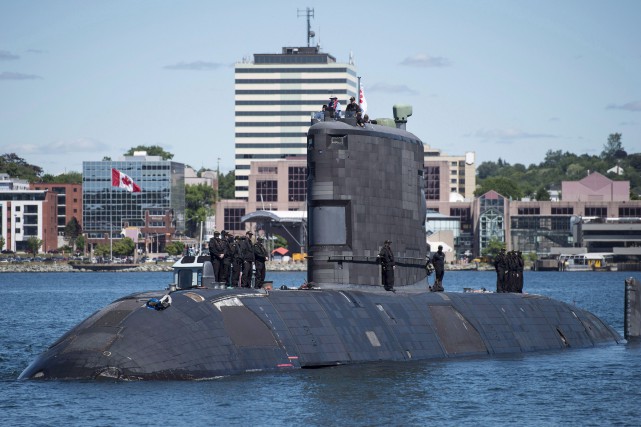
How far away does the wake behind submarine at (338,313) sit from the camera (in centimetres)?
2566

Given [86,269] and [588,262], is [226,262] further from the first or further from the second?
[86,269]

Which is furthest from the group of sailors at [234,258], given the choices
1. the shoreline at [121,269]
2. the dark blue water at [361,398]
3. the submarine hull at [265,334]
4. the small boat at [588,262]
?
the small boat at [588,262]

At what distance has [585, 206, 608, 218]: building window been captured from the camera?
189 m

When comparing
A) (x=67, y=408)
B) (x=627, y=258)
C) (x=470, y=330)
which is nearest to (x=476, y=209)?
(x=627, y=258)

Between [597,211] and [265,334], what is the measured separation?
169m

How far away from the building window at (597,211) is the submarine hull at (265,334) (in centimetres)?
15848

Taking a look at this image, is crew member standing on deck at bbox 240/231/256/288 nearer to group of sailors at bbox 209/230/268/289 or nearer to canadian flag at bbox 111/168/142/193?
group of sailors at bbox 209/230/268/289

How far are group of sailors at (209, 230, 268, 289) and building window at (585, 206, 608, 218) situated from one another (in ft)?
534

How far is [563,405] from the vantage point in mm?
26422

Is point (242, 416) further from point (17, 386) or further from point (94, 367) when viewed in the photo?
point (17, 386)

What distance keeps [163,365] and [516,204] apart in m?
167

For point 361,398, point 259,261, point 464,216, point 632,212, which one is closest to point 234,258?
point 259,261

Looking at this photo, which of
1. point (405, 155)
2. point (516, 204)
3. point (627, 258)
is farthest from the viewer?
point (516, 204)

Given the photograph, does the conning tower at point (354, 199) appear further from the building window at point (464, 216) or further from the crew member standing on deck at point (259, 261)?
the building window at point (464, 216)
